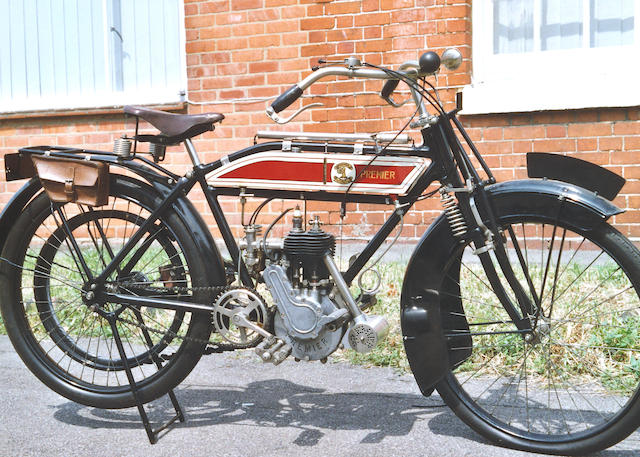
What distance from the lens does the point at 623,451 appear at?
9.79ft

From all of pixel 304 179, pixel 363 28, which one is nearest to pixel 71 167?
pixel 304 179

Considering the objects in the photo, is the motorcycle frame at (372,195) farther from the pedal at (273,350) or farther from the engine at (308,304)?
the pedal at (273,350)

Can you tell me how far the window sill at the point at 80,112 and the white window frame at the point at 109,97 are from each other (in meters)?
0.02

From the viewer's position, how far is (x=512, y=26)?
646 cm

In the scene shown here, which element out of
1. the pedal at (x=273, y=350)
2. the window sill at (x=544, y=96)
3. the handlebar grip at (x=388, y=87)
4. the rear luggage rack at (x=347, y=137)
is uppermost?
the window sill at (x=544, y=96)

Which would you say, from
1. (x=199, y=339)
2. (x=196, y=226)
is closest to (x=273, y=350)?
(x=199, y=339)

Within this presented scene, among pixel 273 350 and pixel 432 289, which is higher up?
pixel 432 289

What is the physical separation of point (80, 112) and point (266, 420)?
15.8 feet

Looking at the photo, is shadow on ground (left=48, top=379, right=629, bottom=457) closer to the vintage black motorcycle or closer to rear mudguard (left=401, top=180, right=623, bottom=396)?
the vintage black motorcycle

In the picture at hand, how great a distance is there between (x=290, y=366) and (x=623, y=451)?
1797 mm

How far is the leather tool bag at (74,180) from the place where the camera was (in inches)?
132

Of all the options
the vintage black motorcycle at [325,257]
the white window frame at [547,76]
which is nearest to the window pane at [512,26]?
the white window frame at [547,76]

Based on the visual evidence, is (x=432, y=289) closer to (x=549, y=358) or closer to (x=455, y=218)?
(x=455, y=218)

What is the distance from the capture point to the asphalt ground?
10.2 feet
